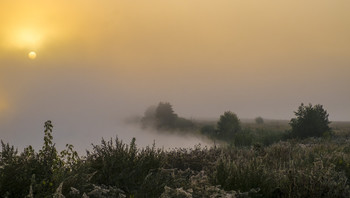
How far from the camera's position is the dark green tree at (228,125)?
32.0 metres

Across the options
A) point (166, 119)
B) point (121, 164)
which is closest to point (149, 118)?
point (166, 119)

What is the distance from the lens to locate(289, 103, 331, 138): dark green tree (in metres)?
26.0

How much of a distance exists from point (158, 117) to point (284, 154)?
38.7 meters

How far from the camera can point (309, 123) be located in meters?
26.0

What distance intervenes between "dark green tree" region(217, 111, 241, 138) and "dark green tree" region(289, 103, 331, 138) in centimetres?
642

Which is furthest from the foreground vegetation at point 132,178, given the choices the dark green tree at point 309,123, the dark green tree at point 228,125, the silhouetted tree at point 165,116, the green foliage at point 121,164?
the silhouetted tree at point 165,116

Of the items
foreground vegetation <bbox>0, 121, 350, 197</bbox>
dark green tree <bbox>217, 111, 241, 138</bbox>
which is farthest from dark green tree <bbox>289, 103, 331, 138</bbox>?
foreground vegetation <bbox>0, 121, 350, 197</bbox>

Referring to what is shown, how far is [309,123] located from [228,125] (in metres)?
7.78

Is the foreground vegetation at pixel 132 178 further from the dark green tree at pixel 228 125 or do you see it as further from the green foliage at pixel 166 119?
the green foliage at pixel 166 119

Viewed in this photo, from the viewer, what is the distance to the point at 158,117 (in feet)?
167

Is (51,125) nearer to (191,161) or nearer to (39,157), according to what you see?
(39,157)

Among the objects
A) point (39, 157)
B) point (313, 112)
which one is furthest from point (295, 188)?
point (313, 112)

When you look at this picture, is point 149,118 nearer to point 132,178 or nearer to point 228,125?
point 228,125

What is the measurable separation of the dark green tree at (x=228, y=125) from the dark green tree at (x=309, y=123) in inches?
253
